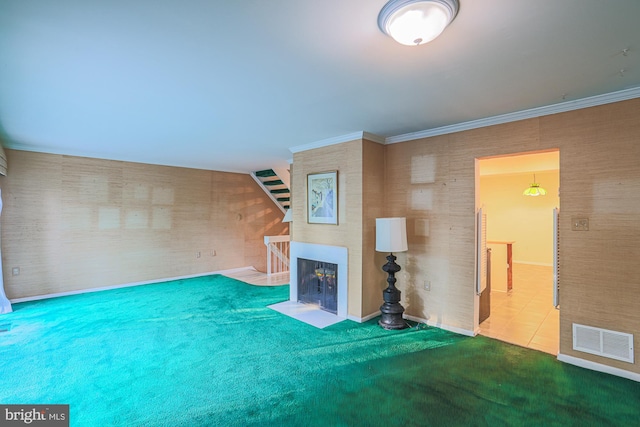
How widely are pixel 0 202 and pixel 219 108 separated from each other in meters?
4.05

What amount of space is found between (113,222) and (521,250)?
31.3ft

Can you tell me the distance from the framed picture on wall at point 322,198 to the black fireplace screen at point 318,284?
0.67 metres

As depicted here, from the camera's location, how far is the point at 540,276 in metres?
6.36

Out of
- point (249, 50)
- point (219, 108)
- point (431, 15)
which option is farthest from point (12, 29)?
point (431, 15)

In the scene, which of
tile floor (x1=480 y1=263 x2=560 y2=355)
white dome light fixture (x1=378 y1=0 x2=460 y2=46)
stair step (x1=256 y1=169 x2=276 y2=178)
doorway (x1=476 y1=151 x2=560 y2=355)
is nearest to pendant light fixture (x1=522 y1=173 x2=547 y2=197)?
doorway (x1=476 y1=151 x2=560 y2=355)

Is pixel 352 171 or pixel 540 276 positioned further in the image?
pixel 540 276

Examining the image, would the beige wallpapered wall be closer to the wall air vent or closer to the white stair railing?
the wall air vent

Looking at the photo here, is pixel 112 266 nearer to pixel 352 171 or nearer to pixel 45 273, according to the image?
pixel 45 273

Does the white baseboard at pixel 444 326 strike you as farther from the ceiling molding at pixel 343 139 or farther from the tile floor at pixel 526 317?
the ceiling molding at pixel 343 139

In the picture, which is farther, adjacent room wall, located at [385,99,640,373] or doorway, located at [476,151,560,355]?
doorway, located at [476,151,560,355]

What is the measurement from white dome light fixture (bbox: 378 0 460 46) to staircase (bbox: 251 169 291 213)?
544 centimetres

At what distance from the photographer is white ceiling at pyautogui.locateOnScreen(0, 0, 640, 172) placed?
1.54m

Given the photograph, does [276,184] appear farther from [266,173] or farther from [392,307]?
[392,307]

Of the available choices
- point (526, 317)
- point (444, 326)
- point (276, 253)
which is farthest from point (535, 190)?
point (276, 253)
